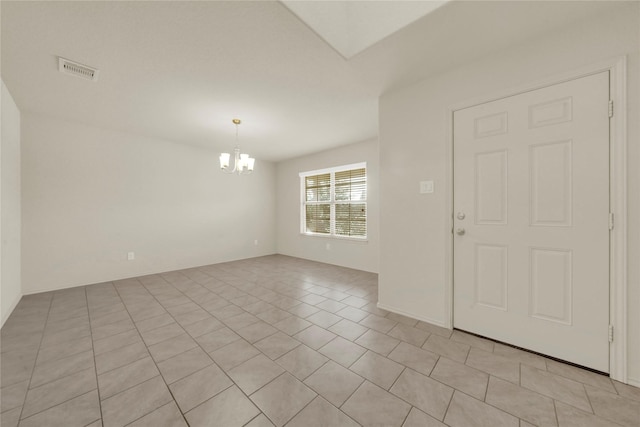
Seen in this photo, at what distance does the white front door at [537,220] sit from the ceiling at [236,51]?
59 cm

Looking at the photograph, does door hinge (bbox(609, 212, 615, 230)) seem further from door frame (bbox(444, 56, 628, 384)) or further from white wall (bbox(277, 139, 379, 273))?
white wall (bbox(277, 139, 379, 273))

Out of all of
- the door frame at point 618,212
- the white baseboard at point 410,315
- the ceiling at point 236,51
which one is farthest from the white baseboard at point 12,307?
the door frame at point 618,212

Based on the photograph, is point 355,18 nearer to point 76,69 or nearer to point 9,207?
point 76,69

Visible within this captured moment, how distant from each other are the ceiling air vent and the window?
3686 mm

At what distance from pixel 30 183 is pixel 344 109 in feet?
14.2

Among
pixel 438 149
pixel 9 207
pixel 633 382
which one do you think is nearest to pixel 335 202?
pixel 438 149

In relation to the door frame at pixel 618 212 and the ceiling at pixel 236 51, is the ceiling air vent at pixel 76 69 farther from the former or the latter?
the door frame at pixel 618 212

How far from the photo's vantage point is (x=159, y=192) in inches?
165

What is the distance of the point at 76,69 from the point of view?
83.3 inches

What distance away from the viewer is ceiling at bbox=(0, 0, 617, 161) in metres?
1.54

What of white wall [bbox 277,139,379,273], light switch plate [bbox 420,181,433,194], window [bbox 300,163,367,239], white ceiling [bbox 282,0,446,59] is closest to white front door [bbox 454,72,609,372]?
light switch plate [bbox 420,181,433,194]

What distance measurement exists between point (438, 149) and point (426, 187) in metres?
0.37

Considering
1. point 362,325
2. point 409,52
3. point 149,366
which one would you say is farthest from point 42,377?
point 409,52

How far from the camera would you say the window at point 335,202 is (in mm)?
4547
